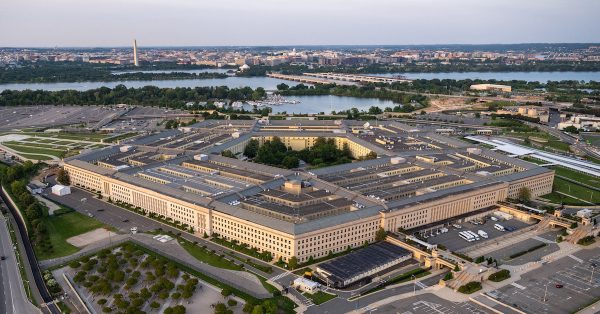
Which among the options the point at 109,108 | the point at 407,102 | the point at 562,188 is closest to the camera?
the point at 562,188

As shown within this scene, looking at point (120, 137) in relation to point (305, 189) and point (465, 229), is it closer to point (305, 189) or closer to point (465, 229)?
point (305, 189)

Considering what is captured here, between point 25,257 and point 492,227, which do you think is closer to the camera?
point 25,257

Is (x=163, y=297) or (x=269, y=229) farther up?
(x=269, y=229)

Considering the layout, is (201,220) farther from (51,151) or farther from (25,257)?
(51,151)

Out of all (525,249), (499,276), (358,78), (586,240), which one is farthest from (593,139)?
(358,78)

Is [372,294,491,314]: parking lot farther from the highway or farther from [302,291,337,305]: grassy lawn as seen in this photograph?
the highway

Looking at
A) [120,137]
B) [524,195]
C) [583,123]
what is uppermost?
[583,123]

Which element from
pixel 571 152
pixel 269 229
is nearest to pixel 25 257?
pixel 269 229
